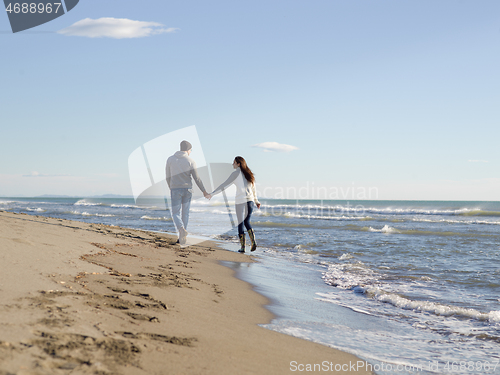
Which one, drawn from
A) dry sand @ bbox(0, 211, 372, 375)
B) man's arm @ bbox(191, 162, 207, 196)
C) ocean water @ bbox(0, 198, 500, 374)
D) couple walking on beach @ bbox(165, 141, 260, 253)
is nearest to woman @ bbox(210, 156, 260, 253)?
couple walking on beach @ bbox(165, 141, 260, 253)

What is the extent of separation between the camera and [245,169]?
765 cm

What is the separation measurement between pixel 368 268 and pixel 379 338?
408 centimetres

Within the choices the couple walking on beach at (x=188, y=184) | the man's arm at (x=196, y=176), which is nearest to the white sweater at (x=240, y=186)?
the couple walking on beach at (x=188, y=184)

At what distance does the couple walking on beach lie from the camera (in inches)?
284

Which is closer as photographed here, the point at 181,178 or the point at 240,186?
the point at 181,178

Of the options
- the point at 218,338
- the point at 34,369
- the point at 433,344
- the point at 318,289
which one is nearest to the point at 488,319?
the point at 433,344

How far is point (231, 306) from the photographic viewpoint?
3684mm

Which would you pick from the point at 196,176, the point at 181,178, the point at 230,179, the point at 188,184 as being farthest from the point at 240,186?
the point at 181,178

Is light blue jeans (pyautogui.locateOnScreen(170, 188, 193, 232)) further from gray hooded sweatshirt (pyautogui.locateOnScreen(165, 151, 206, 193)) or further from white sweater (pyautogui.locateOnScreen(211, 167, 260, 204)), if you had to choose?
white sweater (pyautogui.locateOnScreen(211, 167, 260, 204))

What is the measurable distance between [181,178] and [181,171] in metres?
0.16

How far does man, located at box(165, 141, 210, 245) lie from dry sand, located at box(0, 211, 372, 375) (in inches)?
110

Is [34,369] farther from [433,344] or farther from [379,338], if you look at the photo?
[433,344]

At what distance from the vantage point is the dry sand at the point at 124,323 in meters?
1.88

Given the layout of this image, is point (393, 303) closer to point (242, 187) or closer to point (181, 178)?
point (242, 187)
